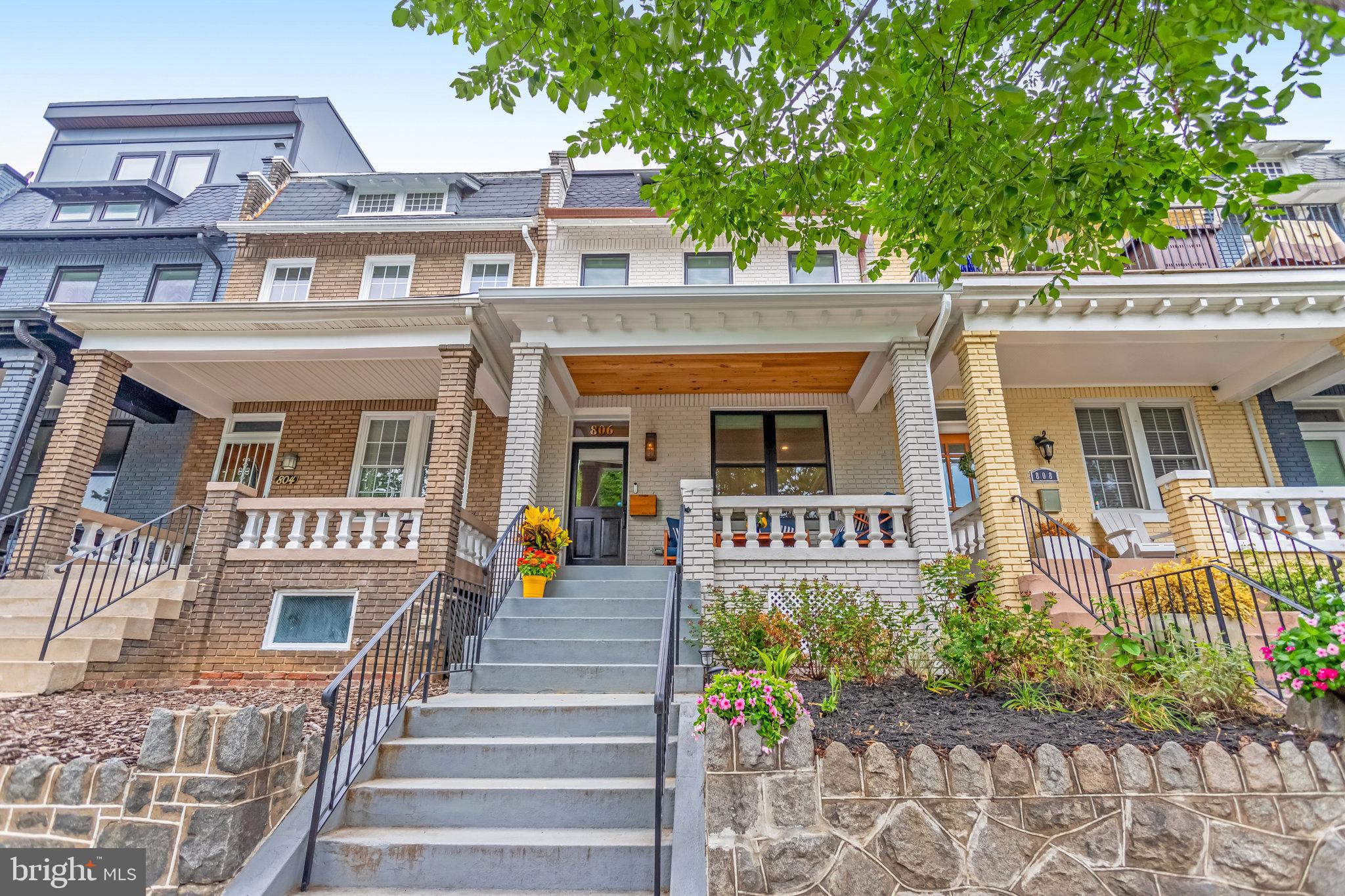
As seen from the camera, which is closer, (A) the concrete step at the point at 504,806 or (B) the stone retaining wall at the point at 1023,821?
(B) the stone retaining wall at the point at 1023,821

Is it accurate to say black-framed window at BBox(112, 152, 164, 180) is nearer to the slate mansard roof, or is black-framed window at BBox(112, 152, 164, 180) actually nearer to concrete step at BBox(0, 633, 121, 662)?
the slate mansard roof

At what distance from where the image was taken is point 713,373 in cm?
899

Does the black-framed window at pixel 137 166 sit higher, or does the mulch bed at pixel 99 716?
the black-framed window at pixel 137 166

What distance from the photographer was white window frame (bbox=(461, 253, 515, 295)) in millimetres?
10789

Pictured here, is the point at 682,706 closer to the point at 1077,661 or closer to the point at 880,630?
the point at 880,630

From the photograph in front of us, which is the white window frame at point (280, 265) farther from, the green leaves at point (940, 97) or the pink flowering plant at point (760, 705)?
the pink flowering plant at point (760, 705)

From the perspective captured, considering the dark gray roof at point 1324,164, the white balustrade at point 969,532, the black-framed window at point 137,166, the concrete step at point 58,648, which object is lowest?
the concrete step at point 58,648

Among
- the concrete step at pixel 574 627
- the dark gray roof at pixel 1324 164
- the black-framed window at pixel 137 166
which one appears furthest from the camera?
the black-framed window at pixel 137 166

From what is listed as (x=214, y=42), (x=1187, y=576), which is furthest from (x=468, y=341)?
(x=1187, y=576)

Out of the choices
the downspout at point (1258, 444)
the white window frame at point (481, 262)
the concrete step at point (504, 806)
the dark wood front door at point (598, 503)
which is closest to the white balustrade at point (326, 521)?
the dark wood front door at point (598, 503)

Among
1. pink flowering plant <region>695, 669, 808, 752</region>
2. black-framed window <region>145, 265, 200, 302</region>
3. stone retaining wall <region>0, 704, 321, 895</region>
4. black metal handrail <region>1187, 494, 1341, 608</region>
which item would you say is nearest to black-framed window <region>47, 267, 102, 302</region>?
black-framed window <region>145, 265, 200, 302</region>

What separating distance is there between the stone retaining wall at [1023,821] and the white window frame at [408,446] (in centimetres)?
836

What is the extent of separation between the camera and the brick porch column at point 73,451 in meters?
7.14

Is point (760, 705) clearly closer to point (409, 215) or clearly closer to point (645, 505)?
point (645, 505)
